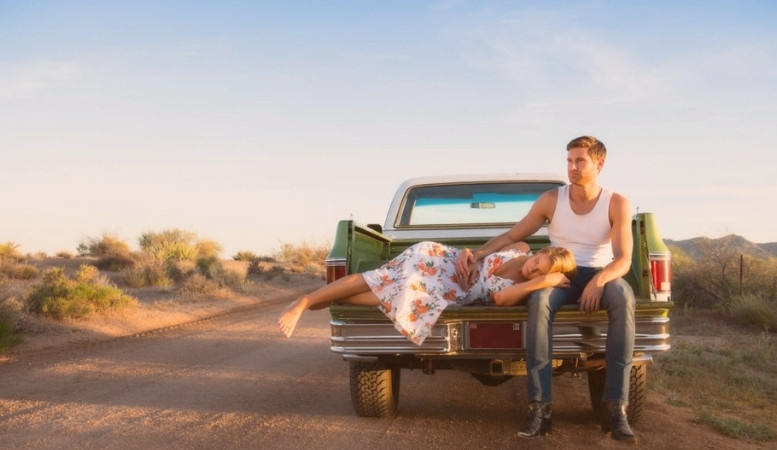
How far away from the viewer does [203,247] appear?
38594 mm

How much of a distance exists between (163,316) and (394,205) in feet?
25.3

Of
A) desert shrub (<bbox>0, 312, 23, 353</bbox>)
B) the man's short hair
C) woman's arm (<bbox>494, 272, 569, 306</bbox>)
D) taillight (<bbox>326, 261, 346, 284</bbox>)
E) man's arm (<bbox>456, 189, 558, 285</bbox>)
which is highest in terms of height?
the man's short hair

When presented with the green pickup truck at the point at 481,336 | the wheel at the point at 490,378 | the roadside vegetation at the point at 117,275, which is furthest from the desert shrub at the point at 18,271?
the wheel at the point at 490,378

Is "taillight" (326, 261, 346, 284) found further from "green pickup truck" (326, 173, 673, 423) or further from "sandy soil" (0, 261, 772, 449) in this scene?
"sandy soil" (0, 261, 772, 449)

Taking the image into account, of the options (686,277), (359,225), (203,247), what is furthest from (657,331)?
(203,247)

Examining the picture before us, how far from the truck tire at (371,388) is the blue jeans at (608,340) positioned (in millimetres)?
1210

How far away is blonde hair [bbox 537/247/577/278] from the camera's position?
4.76m

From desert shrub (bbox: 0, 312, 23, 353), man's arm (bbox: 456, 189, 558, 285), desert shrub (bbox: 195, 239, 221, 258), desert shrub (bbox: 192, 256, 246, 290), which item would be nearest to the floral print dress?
man's arm (bbox: 456, 189, 558, 285)

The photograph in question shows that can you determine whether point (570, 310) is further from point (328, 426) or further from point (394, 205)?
point (394, 205)

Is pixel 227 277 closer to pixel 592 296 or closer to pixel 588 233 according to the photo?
pixel 588 233

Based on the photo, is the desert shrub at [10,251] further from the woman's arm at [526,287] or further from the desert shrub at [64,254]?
the woman's arm at [526,287]

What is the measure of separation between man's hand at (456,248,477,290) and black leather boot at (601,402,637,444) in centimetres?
113

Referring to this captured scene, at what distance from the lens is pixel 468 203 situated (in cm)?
809

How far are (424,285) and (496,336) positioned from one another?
1.78ft
